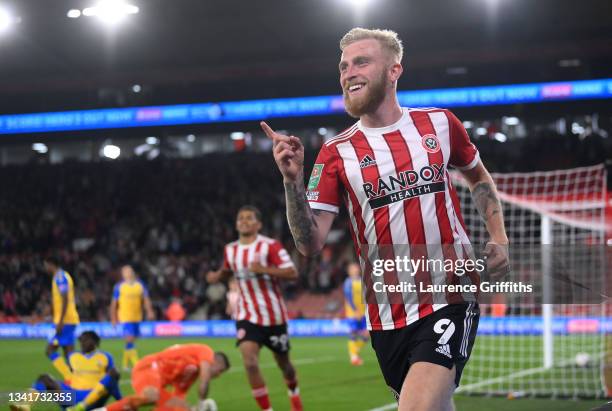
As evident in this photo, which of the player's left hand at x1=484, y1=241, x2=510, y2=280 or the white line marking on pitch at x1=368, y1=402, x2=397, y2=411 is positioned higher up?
the player's left hand at x1=484, y1=241, x2=510, y2=280

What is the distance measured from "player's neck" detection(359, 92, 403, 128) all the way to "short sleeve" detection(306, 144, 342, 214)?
226mm

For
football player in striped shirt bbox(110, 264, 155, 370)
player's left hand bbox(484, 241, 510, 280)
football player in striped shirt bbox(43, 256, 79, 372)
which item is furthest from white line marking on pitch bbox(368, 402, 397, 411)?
football player in striped shirt bbox(110, 264, 155, 370)

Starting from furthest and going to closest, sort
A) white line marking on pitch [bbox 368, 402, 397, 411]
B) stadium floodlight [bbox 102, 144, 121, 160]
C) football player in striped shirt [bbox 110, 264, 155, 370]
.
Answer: stadium floodlight [bbox 102, 144, 121, 160] → football player in striped shirt [bbox 110, 264, 155, 370] → white line marking on pitch [bbox 368, 402, 397, 411]

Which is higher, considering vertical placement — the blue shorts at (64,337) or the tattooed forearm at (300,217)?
the tattooed forearm at (300,217)

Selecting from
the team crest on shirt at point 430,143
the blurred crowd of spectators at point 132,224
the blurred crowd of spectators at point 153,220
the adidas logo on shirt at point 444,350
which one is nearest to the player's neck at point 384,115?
the team crest on shirt at point 430,143

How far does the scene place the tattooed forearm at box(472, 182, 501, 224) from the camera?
157 inches

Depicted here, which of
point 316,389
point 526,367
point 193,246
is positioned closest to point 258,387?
point 316,389

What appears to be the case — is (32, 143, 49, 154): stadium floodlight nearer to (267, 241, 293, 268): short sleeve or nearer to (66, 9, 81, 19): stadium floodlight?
(66, 9, 81, 19): stadium floodlight

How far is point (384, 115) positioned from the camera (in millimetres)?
3857

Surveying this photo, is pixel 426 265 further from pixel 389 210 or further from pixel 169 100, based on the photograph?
pixel 169 100

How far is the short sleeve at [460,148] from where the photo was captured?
389 cm

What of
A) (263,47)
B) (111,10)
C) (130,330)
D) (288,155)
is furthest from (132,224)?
(288,155)

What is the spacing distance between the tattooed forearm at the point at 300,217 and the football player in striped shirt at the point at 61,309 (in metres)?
9.02

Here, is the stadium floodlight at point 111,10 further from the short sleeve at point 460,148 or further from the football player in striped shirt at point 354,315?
the short sleeve at point 460,148
